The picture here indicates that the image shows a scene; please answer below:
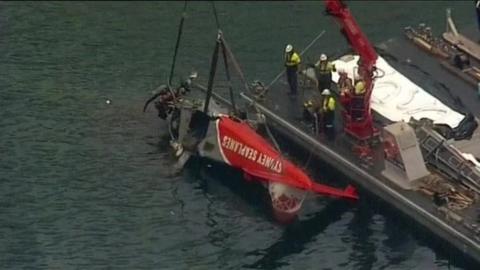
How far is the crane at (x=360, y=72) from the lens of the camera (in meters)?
46.5

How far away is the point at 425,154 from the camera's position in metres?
45.5

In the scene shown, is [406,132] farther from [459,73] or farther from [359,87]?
[459,73]

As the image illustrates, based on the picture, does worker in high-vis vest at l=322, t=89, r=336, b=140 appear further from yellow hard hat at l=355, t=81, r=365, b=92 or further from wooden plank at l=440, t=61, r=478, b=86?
wooden plank at l=440, t=61, r=478, b=86

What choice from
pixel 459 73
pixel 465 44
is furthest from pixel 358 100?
pixel 465 44

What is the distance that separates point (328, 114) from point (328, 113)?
1.9 inches

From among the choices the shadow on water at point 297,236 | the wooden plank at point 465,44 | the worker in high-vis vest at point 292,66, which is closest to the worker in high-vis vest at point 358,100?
the shadow on water at point 297,236

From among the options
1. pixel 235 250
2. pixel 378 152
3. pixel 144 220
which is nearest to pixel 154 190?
pixel 144 220

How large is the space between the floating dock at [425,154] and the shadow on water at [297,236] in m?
1.37

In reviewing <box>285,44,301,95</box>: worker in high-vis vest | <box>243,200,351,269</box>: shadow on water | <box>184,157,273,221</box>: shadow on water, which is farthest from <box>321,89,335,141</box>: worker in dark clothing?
<box>184,157,273,221</box>: shadow on water

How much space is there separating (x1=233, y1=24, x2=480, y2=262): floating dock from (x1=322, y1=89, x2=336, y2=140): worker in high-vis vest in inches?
15.6

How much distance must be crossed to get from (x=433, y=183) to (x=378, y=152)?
3.04m

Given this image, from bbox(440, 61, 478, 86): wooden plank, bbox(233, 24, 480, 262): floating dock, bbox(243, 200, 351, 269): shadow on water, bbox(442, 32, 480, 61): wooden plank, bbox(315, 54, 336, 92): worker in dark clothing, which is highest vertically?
bbox(442, 32, 480, 61): wooden plank

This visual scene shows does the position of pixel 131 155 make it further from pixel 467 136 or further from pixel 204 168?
pixel 467 136

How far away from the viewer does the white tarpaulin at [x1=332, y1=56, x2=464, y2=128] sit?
158ft
